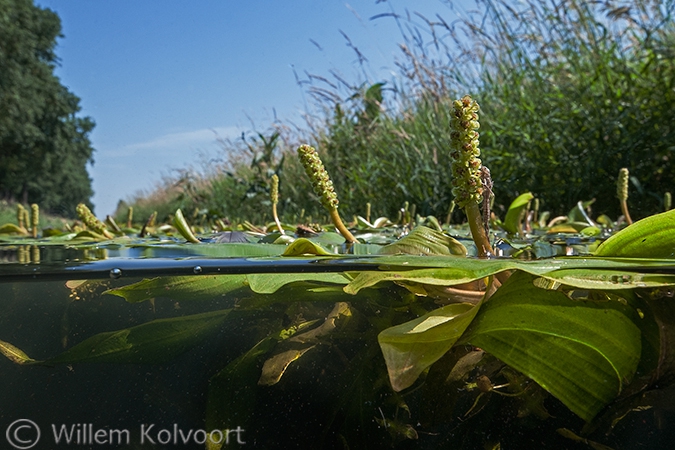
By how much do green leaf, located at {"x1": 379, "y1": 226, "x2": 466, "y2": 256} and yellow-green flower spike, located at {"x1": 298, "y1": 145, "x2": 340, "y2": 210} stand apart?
8cm

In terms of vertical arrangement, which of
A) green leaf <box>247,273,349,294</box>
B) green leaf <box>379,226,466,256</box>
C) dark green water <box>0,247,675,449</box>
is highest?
green leaf <box>379,226,466,256</box>

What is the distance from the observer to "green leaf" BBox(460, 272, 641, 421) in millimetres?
375

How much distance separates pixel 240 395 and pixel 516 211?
26.5 inches

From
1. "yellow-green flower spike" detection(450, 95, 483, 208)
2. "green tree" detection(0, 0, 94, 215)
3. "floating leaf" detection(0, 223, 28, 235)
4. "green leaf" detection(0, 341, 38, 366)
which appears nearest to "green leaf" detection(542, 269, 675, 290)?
"yellow-green flower spike" detection(450, 95, 483, 208)

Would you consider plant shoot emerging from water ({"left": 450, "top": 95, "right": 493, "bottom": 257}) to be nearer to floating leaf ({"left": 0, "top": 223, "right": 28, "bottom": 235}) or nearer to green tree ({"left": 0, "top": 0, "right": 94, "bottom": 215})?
floating leaf ({"left": 0, "top": 223, "right": 28, "bottom": 235})

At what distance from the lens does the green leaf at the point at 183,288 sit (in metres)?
0.43

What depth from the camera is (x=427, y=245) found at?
0.59m

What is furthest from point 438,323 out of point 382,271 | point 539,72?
point 539,72

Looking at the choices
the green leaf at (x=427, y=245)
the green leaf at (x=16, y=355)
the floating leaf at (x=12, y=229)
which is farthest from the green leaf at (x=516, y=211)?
the floating leaf at (x=12, y=229)

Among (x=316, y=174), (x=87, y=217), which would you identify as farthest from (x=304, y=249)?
(x=87, y=217)

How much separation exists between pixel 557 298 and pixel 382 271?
112mm

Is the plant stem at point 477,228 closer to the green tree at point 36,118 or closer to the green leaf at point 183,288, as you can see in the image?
the green leaf at point 183,288

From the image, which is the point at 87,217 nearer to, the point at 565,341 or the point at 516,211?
the point at 516,211

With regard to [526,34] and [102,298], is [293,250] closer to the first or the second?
[102,298]
